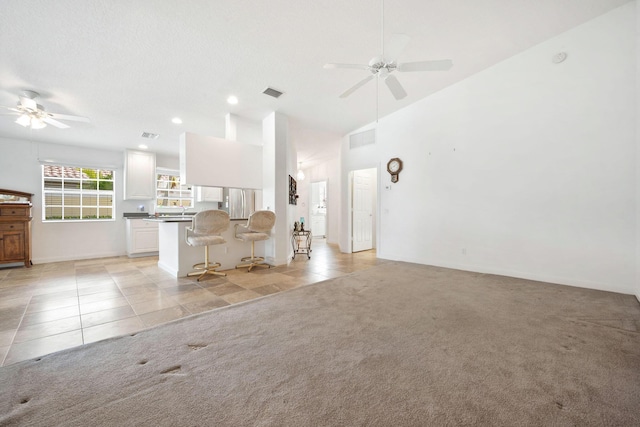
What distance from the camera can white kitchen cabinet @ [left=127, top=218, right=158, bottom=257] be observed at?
19.9ft

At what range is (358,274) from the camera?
411 cm

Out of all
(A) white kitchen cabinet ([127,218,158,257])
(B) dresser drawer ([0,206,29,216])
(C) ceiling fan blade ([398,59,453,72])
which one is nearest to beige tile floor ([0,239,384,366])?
(A) white kitchen cabinet ([127,218,158,257])

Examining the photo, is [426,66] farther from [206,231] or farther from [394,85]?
[206,231]

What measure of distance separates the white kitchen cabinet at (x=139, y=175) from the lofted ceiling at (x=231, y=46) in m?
2.04

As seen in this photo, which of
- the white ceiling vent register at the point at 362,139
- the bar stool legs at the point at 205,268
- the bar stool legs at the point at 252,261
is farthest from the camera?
the white ceiling vent register at the point at 362,139

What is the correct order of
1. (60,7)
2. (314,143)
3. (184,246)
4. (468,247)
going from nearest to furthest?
(60,7) < (184,246) < (468,247) < (314,143)

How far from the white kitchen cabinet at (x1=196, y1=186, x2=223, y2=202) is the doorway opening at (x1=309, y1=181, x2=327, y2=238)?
342cm

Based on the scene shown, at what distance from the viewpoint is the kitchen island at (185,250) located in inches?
158

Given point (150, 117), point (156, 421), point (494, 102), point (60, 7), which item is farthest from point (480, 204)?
point (150, 117)

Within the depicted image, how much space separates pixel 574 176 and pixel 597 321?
2071 millimetres

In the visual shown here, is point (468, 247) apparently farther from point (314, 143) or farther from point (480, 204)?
point (314, 143)

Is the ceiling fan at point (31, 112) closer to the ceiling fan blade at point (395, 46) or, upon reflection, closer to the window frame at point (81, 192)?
the window frame at point (81, 192)

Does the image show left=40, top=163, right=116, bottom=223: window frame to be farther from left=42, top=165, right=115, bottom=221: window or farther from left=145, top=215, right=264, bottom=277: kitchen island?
left=145, top=215, right=264, bottom=277: kitchen island

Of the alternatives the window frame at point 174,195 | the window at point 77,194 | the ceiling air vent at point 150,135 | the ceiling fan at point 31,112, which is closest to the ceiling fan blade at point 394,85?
the ceiling fan at point 31,112
